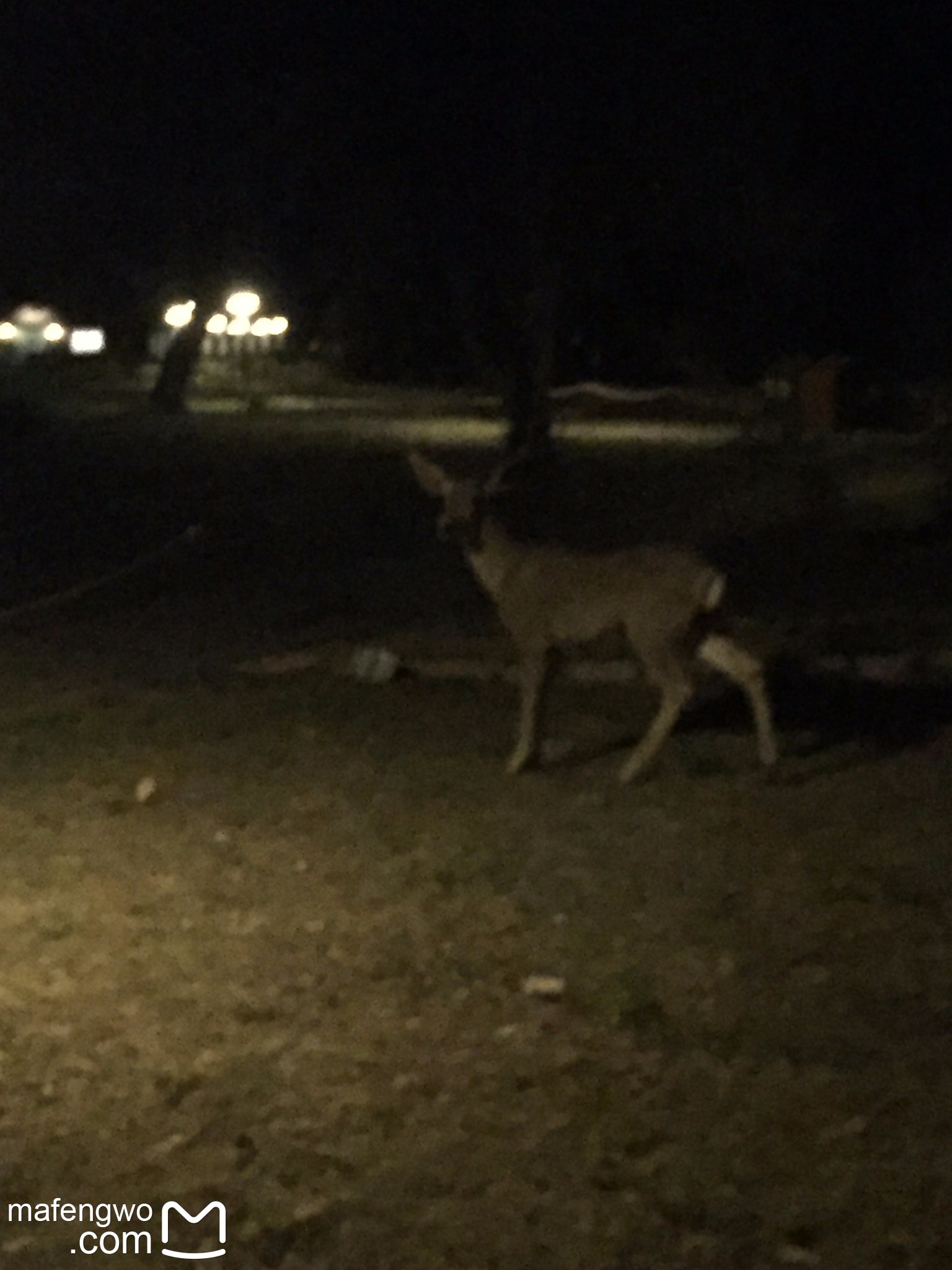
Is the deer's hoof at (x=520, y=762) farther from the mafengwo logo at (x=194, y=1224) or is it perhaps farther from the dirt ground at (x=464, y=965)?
the mafengwo logo at (x=194, y=1224)

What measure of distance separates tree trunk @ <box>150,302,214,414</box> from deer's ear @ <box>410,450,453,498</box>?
1476 inches

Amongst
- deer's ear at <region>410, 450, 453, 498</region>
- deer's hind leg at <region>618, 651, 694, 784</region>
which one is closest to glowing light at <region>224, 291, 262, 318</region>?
deer's ear at <region>410, 450, 453, 498</region>

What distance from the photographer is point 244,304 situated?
62.8 meters

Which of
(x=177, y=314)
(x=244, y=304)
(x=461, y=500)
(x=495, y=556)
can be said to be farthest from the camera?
(x=177, y=314)

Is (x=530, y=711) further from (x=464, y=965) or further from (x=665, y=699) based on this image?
(x=464, y=965)

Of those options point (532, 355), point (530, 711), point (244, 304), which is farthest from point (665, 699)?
point (244, 304)

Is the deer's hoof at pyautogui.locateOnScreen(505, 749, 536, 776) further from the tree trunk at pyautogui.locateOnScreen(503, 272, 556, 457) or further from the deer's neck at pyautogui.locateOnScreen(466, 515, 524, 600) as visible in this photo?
the tree trunk at pyautogui.locateOnScreen(503, 272, 556, 457)

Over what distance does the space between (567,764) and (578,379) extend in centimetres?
4212

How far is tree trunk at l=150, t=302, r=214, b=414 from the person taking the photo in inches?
1891

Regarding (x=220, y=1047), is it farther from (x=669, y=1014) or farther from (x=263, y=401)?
(x=263, y=401)

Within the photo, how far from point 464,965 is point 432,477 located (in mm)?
3902

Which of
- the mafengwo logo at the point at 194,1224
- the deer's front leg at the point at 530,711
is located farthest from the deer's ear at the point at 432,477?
the mafengwo logo at the point at 194,1224

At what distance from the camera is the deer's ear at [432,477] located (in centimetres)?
1083

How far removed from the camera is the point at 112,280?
6788cm
